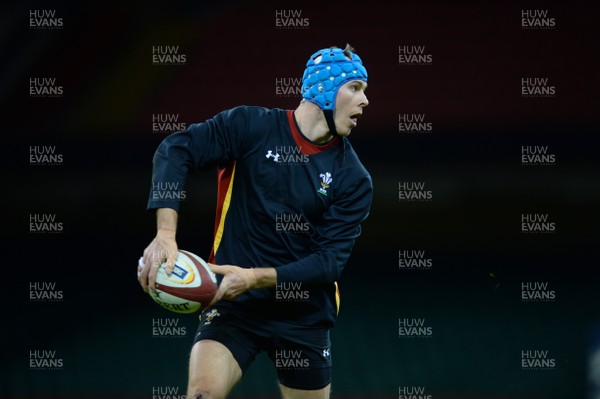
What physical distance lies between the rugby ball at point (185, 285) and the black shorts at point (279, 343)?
0.32 m

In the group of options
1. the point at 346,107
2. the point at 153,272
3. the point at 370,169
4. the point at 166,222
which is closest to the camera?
the point at 153,272

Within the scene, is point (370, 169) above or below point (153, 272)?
above

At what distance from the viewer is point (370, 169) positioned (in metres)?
6.93

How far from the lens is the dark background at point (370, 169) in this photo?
6.53 metres

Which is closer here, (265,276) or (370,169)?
(265,276)

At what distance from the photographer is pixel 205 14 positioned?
7176 mm

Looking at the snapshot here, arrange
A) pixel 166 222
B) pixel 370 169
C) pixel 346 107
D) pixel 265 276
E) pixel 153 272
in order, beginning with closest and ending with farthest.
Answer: pixel 153 272 < pixel 166 222 < pixel 265 276 < pixel 346 107 < pixel 370 169

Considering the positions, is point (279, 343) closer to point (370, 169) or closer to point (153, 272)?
point (153, 272)

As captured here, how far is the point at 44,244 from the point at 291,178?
3.46 metres

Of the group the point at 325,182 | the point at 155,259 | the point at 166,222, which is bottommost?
the point at 155,259

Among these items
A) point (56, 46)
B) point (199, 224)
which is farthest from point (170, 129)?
point (56, 46)

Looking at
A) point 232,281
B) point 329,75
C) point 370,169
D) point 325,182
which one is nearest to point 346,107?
point 329,75

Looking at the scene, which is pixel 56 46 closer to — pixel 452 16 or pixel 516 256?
pixel 452 16

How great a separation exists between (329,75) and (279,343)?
4.05ft
